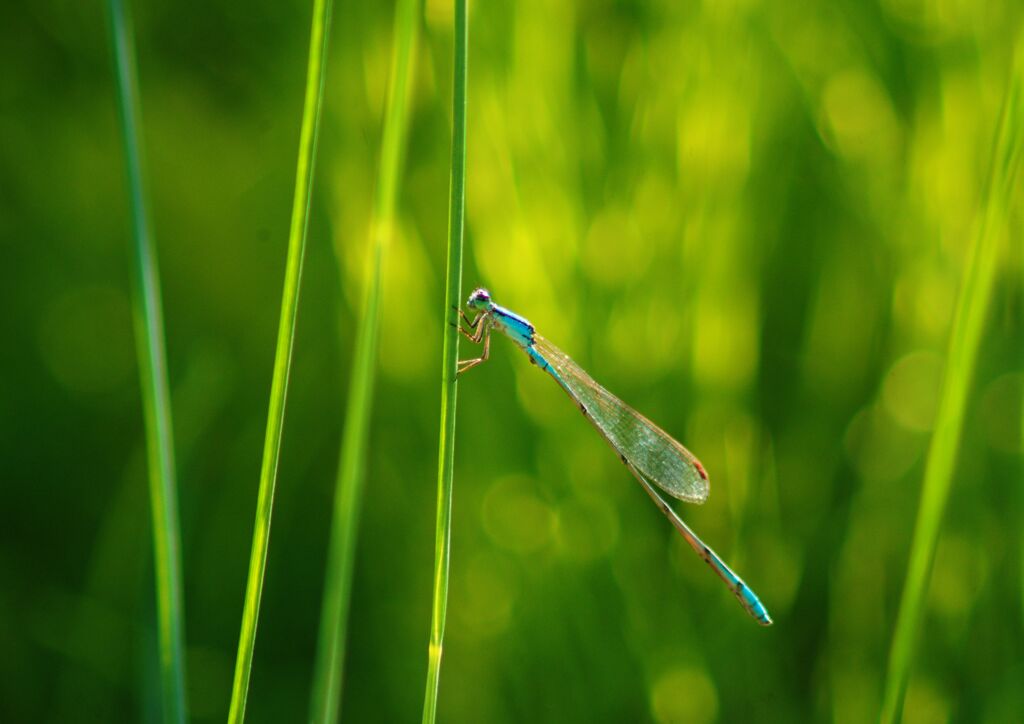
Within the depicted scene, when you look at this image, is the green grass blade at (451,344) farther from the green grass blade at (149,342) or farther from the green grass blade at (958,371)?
the green grass blade at (958,371)

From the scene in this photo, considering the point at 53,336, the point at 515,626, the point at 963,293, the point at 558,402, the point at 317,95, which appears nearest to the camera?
the point at 317,95

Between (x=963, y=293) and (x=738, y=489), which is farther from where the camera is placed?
(x=738, y=489)

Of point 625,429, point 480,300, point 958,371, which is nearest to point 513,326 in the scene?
point 480,300

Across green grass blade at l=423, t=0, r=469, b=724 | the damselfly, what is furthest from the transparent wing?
green grass blade at l=423, t=0, r=469, b=724

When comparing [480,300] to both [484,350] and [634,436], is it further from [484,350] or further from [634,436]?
[634,436]

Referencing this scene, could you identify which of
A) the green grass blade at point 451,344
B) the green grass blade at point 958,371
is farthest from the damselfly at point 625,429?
the green grass blade at point 451,344

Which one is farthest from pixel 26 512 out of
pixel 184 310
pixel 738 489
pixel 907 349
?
pixel 907 349

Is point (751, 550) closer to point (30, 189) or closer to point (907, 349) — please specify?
point (907, 349)
